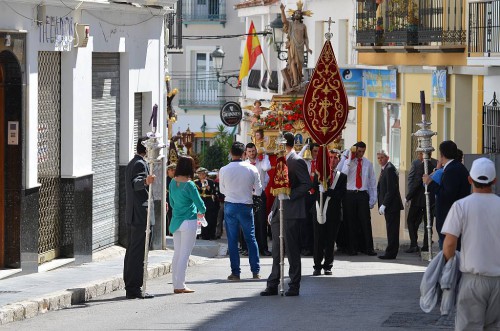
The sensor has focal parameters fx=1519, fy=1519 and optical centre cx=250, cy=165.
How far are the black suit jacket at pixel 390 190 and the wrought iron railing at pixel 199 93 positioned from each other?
132 feet

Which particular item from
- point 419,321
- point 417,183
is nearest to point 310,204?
point 417,183

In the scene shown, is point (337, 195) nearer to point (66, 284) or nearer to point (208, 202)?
point (66, 284)

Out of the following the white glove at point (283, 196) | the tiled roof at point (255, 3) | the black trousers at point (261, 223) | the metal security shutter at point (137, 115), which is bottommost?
the black trousers at point (261, 223)

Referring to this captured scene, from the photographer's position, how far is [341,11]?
39938 millimetres

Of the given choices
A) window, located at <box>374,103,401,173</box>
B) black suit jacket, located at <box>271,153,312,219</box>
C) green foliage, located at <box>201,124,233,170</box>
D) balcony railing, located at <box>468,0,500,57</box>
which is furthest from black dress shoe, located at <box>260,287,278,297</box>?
green foliage, located at <box>201,124,233,170</box>

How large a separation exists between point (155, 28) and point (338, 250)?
4854 millimetres

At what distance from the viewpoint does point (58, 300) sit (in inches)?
658

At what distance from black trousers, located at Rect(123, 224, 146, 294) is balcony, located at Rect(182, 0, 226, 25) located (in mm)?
46957

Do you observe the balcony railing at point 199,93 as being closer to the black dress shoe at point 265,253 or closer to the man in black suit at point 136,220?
the black dress shoe at point 265,253

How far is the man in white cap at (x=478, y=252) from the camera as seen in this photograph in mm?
11281

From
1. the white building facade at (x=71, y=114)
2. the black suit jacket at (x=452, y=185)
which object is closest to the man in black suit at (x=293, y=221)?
the black suit jacket at (x=452, y=185)

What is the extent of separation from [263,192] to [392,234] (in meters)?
2.24

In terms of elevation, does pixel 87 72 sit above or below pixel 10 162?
above

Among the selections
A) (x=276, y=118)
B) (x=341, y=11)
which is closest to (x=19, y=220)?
(x=276, y=118)
